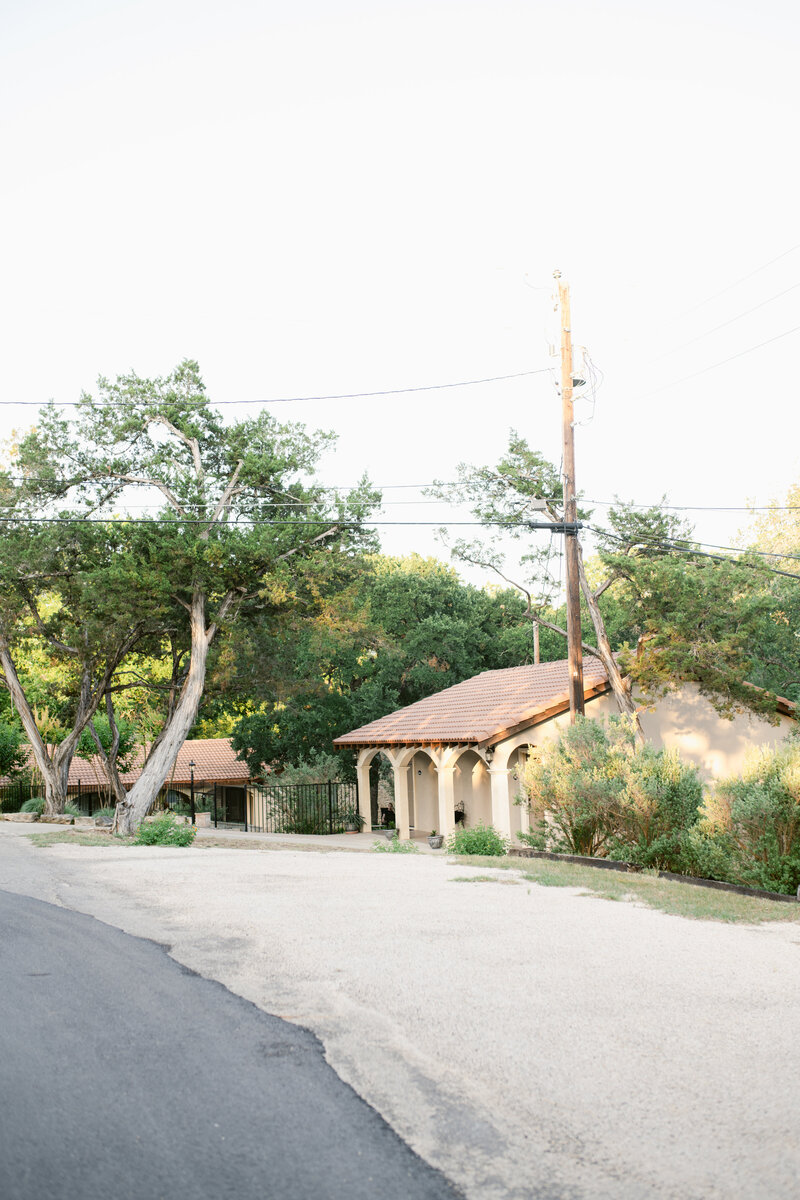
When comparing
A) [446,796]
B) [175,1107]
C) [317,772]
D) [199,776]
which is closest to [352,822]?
[317,772]

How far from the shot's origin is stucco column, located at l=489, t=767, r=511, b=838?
23.9 meters

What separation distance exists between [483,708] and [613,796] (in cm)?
1260

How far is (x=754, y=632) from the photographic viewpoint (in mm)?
23297

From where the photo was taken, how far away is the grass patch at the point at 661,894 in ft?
33.0

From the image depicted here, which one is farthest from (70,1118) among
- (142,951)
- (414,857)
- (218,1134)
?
(414,857)

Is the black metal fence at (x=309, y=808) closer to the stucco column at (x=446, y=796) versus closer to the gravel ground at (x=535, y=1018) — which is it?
the stucco column at (x=446, y=796)

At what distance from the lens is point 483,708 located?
27.5 meters

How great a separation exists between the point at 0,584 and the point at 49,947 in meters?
22.3

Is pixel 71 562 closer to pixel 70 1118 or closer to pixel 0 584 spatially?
pixel 0 584

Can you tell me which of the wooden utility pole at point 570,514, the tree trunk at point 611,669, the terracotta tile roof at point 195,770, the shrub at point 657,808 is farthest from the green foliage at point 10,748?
the shrub at point 657,808

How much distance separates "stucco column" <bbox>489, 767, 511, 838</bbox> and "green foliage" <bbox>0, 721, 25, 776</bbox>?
27.2m

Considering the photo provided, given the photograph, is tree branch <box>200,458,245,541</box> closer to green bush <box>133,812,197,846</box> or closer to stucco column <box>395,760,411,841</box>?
green bush <box>133,812,197,846</box>

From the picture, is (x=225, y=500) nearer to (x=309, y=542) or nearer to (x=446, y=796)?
(x=309, y=542)

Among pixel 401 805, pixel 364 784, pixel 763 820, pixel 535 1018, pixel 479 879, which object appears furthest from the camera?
pixel 364 784
